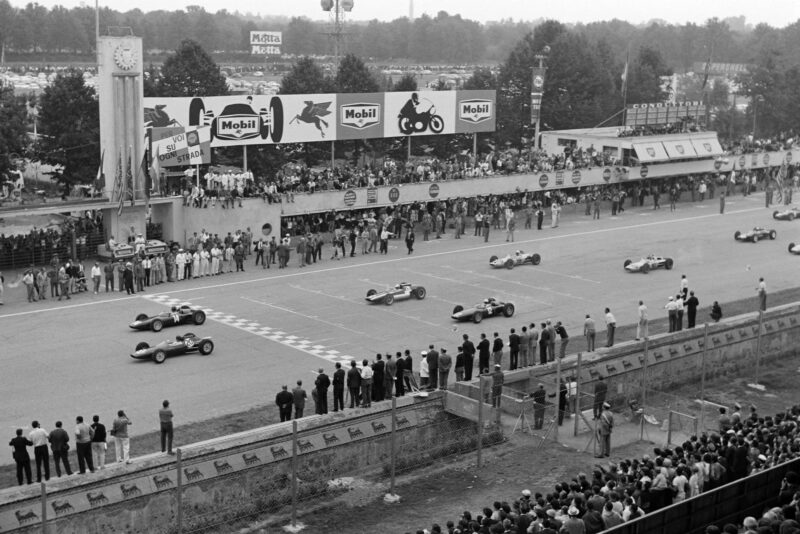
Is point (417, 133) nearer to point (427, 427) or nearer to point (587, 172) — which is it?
point (587, 172)

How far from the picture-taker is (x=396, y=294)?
41.9m

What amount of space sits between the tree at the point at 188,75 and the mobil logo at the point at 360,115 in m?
10.8

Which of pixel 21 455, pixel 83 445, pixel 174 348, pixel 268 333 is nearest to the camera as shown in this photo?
pixel 21 455

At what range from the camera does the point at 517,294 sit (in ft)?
144

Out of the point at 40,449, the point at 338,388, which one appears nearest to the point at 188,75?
the point at 338,388

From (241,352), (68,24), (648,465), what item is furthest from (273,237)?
(68,24)

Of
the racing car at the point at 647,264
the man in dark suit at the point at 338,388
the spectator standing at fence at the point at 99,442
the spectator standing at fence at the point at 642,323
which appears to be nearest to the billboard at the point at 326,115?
the racing car at the point at 647,264

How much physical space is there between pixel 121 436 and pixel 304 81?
51.3 meters

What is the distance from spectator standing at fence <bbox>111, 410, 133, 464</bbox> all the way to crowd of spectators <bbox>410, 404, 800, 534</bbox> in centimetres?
729

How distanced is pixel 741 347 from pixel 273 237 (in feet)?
80.2

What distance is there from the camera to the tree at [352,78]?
74312mm

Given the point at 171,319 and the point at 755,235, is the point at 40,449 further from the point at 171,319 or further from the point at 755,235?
the point at 755,235

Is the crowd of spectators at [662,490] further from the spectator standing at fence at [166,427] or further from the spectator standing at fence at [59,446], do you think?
the spectator standing at fence at [59,446]

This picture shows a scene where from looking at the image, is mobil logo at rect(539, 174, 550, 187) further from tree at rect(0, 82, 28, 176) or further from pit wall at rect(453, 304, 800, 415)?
tree at rect(0, 82, 28, 176)
